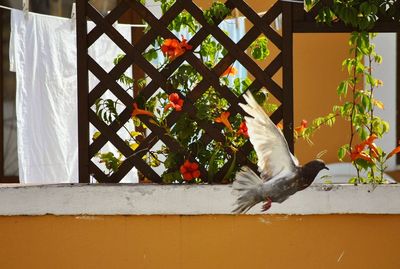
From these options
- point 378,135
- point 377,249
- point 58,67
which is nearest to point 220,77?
point 378,135

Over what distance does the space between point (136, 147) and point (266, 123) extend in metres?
0.78

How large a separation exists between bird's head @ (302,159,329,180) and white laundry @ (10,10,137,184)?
6.43 ft

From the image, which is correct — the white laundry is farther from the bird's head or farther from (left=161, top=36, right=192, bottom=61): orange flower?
the bird's head

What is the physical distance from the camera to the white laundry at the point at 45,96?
5.56m

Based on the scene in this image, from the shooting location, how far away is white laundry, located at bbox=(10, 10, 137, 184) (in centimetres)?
556

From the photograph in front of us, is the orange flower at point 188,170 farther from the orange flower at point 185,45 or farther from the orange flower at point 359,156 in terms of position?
the orange flower at point 359,156

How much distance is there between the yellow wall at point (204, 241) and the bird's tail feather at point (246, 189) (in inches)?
2.9

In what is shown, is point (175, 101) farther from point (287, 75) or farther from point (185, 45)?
→ point (287, 75)

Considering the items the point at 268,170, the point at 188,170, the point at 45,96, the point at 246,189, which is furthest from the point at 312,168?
the point at 45,96

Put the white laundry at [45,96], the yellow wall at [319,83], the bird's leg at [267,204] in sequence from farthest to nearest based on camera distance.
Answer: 1. the yellow wall at [319,83]
2. the white laundry at [45,96]
3. the bird's leg at [267,204]

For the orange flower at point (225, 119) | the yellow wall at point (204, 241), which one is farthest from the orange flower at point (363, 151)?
the orange flower at point (225, 119)

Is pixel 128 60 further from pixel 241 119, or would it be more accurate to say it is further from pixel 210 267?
pixel 210 267

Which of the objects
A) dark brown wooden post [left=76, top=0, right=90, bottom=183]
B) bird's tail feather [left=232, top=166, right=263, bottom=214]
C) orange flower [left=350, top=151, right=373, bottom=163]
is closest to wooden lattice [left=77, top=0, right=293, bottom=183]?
dark brown wooden post [left=76, top=0, right=90, bottom=183]

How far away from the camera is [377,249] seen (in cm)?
425
